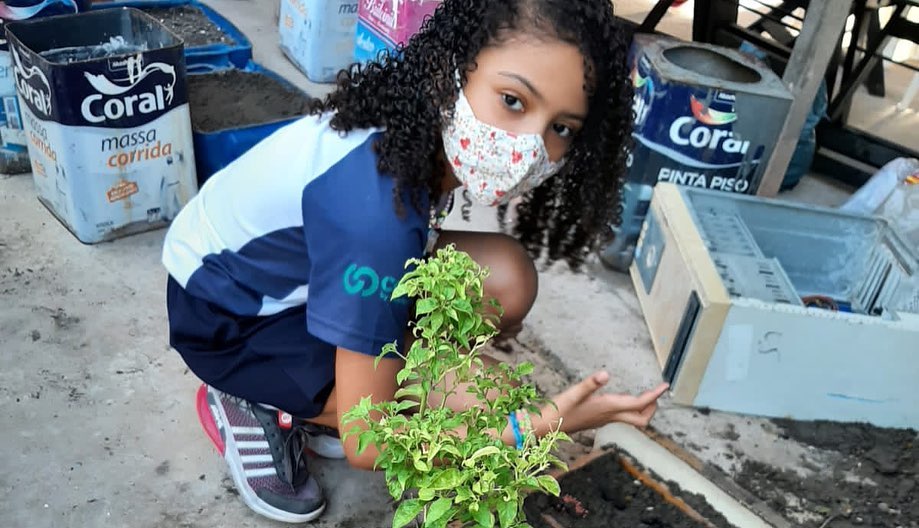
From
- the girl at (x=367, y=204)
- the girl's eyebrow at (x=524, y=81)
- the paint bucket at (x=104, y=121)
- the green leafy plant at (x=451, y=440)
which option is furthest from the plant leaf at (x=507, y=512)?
the paint bucket at (x=104, y=121)

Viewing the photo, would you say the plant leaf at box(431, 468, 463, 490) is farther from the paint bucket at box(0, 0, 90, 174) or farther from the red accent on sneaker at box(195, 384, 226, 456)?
the paint bucket at box(0, 0, 90, 174)

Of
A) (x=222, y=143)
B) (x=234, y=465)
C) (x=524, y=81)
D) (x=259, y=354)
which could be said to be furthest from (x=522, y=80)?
(x=222, y=143)

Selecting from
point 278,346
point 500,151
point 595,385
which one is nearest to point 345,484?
point 278,346

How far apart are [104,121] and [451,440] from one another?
1529 mm

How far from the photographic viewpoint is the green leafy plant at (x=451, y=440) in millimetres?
821

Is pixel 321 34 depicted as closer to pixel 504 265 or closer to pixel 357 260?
pixel 504 265

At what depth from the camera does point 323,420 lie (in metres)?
1.53

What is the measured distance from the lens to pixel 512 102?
1.21 meters

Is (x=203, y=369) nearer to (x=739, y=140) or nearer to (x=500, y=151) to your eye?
(x=500, y=151)

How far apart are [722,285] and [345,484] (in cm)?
92

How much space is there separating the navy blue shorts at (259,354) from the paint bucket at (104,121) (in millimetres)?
726

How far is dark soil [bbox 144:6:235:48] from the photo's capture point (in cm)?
287

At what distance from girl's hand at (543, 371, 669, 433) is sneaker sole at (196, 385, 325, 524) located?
543 mm

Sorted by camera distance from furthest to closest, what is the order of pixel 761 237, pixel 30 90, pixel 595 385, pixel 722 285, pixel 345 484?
pixel 761 237 < pixel 30 90 < pixel 722 285 < pixel 345 484 < pixel 595 385
